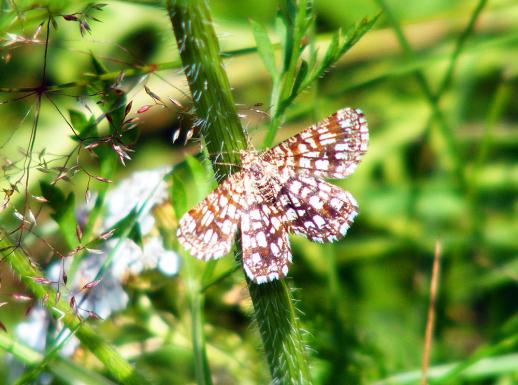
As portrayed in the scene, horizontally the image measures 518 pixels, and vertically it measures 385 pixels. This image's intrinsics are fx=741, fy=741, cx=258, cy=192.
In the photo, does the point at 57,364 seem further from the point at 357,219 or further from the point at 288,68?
the point at 357,219

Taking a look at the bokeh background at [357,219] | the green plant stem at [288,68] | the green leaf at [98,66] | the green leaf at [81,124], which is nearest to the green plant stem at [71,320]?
the bokeh background at [357,219]

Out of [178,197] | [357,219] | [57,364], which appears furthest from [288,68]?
[357,219]

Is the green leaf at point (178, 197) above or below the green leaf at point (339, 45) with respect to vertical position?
below

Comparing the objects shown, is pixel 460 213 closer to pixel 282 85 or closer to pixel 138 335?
pixel 138 335

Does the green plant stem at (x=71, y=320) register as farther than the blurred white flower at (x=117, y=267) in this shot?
No

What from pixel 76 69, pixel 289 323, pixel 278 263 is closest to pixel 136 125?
pixel 278 263

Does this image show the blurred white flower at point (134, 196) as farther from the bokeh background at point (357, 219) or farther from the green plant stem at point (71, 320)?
the green plant stem at point (71, 320)
